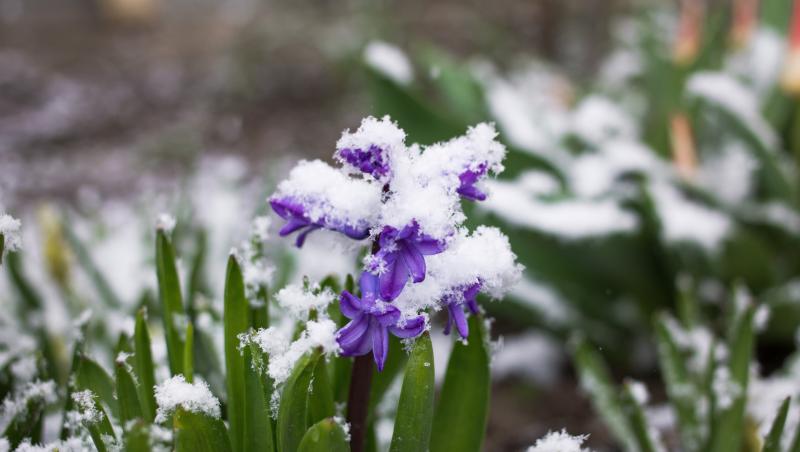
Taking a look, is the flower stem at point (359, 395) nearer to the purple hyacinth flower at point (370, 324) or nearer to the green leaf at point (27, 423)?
the purple hyacinth flower at point (370, 324)

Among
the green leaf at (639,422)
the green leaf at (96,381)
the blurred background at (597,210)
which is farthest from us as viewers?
the blurred background at (597,210)

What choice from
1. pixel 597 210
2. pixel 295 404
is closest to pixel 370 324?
pixel 295 404

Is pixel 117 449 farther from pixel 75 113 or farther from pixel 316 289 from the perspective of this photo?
pixel 75 113

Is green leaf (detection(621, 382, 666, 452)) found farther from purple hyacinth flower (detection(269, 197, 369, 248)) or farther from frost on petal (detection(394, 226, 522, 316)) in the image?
purple hyacinth flower (detection(269, 197, 369, 248))

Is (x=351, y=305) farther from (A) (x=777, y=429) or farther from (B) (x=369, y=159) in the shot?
(A) (x=777, y=429)

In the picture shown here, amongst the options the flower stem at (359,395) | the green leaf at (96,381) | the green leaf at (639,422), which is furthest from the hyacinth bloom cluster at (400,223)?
the green leaf at (639,422)

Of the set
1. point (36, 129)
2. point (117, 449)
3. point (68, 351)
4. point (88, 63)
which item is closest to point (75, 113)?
point (36, 129)
